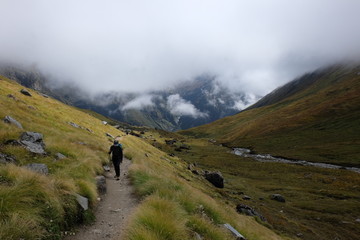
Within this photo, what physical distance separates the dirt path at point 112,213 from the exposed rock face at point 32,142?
194 inches

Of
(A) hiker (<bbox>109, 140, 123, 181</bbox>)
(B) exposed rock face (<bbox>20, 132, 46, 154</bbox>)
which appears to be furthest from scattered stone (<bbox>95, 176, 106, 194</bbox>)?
(B) exposed rock face (<bbox>20, 132, 46, 154</bbox>)

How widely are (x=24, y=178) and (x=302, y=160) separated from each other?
122659 mm

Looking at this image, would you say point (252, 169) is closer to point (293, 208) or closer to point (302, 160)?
point (302, 160)

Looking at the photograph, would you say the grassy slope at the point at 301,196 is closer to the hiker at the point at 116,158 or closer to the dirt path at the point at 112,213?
the hiker at the point at 116,158

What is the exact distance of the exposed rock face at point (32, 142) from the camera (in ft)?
47.4

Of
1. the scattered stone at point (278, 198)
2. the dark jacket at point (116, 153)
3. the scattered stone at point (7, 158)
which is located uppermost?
the scattered stone at point (278, 198)

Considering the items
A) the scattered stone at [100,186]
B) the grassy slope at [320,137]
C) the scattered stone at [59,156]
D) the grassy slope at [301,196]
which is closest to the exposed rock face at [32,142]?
the scattered stone at [59,156]

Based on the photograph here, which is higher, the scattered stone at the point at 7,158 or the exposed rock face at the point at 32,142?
A: the exposed rock face at the point at 32,142

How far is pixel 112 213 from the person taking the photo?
1130 cm

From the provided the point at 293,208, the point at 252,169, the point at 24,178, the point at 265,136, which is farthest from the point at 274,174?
the point at 265,136

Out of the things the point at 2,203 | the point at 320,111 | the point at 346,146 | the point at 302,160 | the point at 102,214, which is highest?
the point at 320,111

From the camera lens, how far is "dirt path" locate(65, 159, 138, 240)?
8666 mm

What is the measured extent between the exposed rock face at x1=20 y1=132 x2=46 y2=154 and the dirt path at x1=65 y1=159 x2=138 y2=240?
16.1 ft

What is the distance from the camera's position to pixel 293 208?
159 feet
